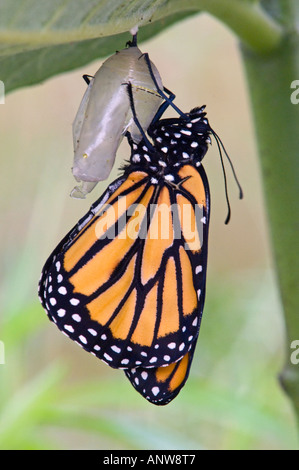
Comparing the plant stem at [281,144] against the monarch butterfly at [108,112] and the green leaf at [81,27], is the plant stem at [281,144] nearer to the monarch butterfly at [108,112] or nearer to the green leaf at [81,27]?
the green leaf at [81,27]

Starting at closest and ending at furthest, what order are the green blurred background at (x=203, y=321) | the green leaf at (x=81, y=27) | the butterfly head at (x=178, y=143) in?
the green leaf at (x=81, y=27) < the butterfly head at (x=178, y=143) < the green blurred background at (x=203, y=321)

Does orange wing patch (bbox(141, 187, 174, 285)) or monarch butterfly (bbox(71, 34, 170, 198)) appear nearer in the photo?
monarch butterfly (bbox(71, 34, 170, 198))

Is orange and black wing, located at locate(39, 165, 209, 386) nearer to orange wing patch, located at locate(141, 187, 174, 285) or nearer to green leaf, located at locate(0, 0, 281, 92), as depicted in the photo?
orange wing patch, located at locate(141, 187, 174, 285)

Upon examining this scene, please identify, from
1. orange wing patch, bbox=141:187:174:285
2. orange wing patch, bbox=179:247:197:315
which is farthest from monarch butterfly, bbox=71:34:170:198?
orange wing patch, bbox=179:247:197:315

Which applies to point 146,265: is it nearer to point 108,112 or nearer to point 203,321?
point 108,112

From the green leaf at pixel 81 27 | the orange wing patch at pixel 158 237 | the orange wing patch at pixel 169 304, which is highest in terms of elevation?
the green leaf at pixel 81 27

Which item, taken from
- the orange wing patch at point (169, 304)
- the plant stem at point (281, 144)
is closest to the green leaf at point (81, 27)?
the plant stem at point (281, 144)

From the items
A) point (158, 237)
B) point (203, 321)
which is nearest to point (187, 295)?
point (158, 237)
